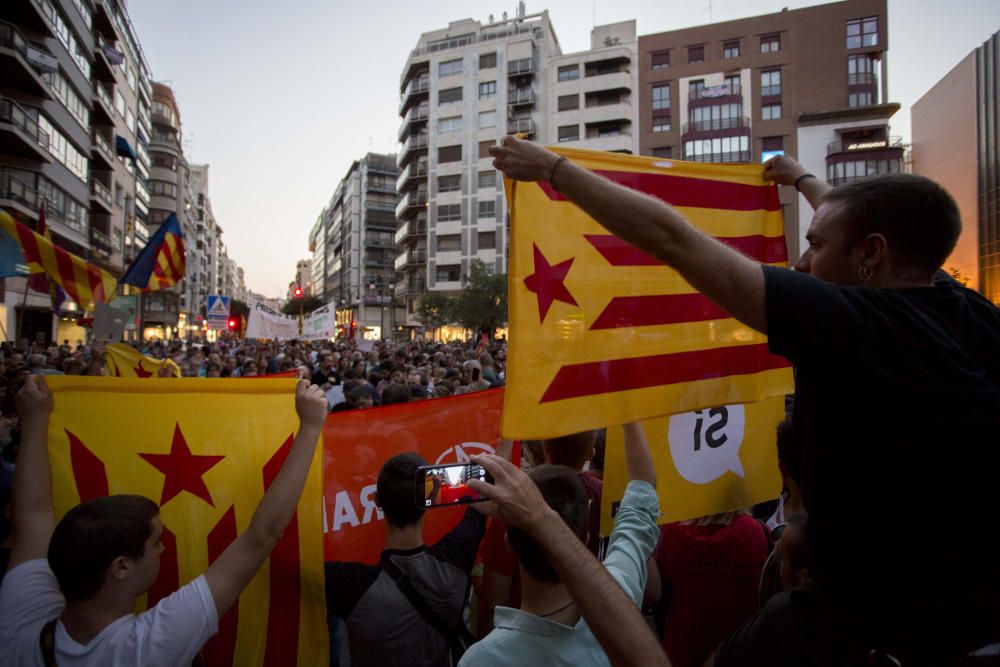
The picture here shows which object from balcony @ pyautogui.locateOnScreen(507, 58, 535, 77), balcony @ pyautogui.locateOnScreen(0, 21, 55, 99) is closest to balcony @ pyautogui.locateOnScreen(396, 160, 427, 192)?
balcony @ pyautogui.locateOnScreen(507, 58, 535, 77)

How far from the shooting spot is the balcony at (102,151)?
3598 centimetres

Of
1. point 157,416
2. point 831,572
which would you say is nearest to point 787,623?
point 831,572

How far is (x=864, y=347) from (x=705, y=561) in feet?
5.41

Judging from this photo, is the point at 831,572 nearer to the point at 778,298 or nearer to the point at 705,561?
the point at 778,298

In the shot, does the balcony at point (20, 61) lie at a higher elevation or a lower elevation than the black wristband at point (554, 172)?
higher

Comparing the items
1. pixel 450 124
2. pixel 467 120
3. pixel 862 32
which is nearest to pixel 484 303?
pixel 467 120

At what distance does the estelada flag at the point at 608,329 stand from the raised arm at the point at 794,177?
0.31 meters

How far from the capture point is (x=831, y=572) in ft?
3.93

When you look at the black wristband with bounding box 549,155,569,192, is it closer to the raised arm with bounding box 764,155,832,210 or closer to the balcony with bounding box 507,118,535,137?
the raised arm with bounding box 764,155,832,210

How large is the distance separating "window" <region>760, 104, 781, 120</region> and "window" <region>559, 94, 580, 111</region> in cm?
1555

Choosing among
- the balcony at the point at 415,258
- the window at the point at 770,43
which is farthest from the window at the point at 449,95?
the window at the point at 770,43

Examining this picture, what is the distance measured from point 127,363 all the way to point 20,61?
26.7 metres

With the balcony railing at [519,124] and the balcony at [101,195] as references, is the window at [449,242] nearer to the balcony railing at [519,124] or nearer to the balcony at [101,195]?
the balcony railing at [519,124]

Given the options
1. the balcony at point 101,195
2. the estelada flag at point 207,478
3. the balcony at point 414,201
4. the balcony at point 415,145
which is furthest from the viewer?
the balcony at point 414,201
